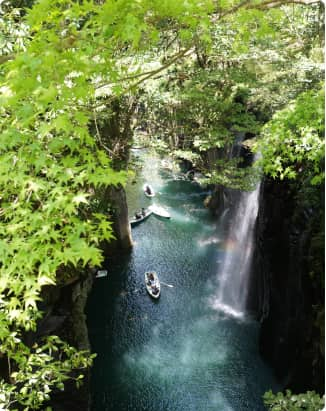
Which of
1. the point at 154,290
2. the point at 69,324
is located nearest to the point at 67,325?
the point at 69,324

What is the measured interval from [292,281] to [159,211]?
14.1 m

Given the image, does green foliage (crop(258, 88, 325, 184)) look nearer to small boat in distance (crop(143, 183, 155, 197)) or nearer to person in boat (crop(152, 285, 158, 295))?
person in boat (crop(152, 285, 158, 295))

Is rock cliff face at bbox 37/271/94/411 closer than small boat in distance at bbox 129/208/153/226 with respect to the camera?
Yes

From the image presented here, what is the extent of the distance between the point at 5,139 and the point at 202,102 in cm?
1146

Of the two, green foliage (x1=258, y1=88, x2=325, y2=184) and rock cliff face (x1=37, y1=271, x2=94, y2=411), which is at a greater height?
green foliage (x1=258, y1=88, x2=325, y2=184)

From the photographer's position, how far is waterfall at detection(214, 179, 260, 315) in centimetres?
1638

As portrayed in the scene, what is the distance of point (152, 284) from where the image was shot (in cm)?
1692

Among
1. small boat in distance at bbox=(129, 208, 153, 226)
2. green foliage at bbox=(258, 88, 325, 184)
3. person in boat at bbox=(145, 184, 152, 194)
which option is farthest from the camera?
person in boat at bbox=(145, 184, 152, 194)

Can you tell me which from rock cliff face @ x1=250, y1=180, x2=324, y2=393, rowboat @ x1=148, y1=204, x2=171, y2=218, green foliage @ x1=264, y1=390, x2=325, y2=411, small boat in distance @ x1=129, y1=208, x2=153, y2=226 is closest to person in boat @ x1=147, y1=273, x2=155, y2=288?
rock cliff face @ x1=250, y1=180, x2=324, y2=393

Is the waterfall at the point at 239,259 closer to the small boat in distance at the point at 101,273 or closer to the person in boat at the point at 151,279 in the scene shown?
the person in boat at the point at 151,279

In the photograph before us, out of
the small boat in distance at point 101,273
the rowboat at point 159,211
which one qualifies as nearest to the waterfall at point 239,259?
the rowboat at point 159,211

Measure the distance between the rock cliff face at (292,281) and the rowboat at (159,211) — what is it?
414 inches

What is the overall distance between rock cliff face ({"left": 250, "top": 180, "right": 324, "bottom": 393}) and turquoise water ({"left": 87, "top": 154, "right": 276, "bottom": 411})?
3.93 ft

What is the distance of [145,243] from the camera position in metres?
21.5
